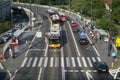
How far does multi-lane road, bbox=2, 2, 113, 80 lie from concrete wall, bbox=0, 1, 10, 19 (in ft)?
134

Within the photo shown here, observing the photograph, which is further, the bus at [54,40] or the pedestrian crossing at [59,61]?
the bus at [54,40]

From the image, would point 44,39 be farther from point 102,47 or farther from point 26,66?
point 26,66

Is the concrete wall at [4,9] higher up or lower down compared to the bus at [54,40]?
lower down

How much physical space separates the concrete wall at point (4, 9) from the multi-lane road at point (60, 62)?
40.9m

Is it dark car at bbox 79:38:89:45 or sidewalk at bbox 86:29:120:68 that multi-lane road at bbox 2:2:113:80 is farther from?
sidewalk at bbox 86:29:120:68

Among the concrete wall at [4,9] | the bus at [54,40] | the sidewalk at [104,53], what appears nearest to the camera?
the sidewalk at [104,53]

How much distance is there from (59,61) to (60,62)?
78 centimetres

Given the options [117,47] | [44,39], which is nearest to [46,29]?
[44,39]

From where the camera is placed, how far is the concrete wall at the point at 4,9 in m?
123

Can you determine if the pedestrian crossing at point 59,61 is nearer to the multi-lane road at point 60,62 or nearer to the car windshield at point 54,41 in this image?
the multi-lane road at point 60,62

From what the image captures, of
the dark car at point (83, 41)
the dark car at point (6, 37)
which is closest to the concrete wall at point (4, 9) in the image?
the dark car at point (6, 37)

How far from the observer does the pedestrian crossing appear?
61.6m

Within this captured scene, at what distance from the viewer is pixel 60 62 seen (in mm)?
63375

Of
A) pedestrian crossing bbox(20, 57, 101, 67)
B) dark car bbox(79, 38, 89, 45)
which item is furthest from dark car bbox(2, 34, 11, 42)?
pedestrian crossing bbox(20, 57, 101, 67)
